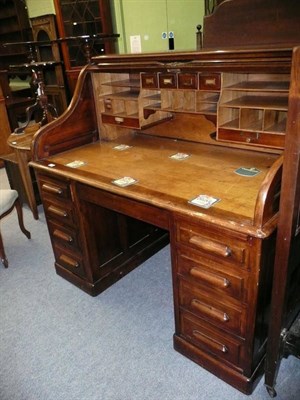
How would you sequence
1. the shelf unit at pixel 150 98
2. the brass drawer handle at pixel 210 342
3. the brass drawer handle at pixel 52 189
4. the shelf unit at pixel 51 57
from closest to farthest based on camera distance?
the brass drawer handle at pixel 210 342 → the shelf unit at pixel 150 98 → the brass drawer handle at pixel 52 189 → the shelf unit at pixel 51 57

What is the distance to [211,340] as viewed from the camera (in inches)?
61.4

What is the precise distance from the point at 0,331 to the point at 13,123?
136 inches

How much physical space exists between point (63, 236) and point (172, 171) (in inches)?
34.9

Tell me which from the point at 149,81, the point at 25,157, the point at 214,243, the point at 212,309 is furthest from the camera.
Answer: the point at 25,157

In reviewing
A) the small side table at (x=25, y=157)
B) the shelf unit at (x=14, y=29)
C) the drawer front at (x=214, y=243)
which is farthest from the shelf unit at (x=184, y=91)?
the shelf unit at (x=14, y=29)

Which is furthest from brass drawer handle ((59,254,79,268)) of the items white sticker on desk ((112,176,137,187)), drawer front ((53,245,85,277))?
white sticker on desk ((112,176,137,187))

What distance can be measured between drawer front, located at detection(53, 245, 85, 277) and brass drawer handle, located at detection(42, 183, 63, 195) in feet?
1.39

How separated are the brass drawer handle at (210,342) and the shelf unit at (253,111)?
0.90m

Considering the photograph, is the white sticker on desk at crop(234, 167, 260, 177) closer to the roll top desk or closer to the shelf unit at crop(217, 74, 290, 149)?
the roll top desk

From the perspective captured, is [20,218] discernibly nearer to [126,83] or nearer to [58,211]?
[58,211]

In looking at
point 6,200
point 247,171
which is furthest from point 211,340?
point 6,200

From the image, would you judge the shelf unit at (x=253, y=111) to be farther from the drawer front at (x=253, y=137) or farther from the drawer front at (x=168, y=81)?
the drawer front at (x=168, y=81)

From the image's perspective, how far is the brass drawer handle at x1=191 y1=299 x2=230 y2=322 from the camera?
144 cm

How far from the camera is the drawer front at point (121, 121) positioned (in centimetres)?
193
